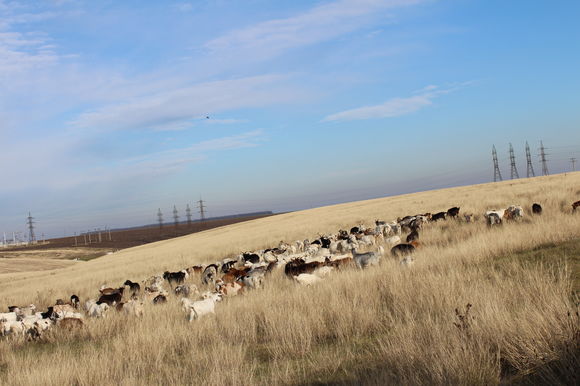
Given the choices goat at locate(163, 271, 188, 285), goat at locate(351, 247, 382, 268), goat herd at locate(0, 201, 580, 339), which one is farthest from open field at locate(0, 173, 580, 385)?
goat at locate(163, 271, 188, 285)

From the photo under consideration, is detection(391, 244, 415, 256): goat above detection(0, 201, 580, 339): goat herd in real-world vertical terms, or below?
above

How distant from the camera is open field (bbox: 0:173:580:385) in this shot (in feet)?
15.8

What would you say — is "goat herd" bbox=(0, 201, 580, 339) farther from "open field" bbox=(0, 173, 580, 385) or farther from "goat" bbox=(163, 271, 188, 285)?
"open field" bbox=(0, 173, 580, 385)

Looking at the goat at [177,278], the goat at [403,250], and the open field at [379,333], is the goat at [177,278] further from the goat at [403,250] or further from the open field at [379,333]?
the goat at [403,250]

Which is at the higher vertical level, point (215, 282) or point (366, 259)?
point (366, 259)

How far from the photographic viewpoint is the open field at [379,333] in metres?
4.82

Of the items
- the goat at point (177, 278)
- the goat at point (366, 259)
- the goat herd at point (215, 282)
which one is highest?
the goat at point (366, 259)

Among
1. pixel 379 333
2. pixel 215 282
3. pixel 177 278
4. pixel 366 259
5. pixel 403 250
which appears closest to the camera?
pixel 379 333

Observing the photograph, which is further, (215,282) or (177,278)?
(177,278)

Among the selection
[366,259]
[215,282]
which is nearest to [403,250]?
[366,259]

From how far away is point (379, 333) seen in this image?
7.01 meters

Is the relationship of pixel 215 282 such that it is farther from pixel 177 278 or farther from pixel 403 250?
pixel 403 250

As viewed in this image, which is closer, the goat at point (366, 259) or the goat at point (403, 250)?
the goat at point (366, 259)

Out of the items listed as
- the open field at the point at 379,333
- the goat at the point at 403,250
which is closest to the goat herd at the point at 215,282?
the goat at the point at 403,250
